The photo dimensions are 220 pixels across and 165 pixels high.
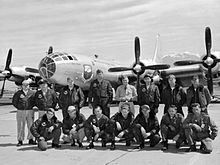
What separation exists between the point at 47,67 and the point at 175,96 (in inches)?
450

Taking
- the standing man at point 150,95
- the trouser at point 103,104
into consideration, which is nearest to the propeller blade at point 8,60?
the trouser at point 103,104

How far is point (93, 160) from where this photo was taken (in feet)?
21.9

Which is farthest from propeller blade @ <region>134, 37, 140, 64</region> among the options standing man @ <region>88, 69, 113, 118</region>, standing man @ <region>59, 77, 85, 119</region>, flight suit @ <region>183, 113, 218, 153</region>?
flight suit @ <region>183, 113, 218, 153</region>

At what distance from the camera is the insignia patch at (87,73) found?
1989cm

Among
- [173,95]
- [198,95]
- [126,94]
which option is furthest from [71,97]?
[198,95]

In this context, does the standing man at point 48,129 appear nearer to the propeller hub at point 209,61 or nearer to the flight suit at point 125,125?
the flight suit at point 125,125

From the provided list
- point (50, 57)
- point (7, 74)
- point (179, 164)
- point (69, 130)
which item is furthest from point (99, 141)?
point (7, 74)

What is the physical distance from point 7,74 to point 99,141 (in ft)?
52.4

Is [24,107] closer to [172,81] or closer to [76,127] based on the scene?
[76,127]

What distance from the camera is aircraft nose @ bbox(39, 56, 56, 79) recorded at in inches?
720

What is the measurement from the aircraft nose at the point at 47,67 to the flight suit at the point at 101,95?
30.4ft

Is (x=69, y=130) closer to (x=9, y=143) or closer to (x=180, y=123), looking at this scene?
(x=9, y=143)

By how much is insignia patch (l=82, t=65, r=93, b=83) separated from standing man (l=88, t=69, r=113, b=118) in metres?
10.5

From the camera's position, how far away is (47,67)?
1845cm
